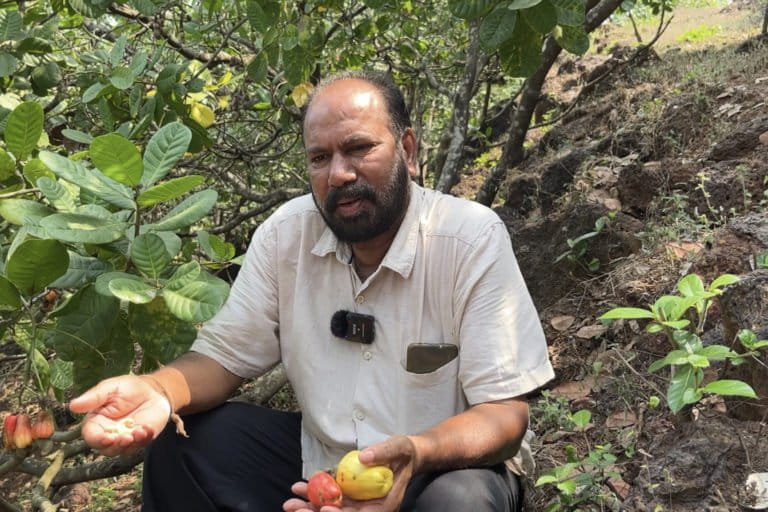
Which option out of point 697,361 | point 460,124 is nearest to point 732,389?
point 697,361

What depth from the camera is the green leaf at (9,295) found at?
1.56 metres

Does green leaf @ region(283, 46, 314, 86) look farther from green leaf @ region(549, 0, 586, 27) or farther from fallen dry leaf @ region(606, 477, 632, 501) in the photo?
fallen dry leaf @ region(606, 477, 632, 501)

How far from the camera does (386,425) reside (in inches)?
84.8

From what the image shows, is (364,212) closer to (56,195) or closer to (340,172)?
(340,172)

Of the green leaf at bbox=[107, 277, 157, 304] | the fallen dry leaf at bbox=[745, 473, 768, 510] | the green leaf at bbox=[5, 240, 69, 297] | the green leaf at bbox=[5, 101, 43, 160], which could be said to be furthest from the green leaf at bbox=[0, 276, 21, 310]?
the fallen dry leaf at bbox=[745, 473, 768, 510]

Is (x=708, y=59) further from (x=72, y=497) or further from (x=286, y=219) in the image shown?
(x=72, y=497)

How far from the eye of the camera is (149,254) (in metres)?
1.60

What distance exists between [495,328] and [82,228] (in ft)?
3.52

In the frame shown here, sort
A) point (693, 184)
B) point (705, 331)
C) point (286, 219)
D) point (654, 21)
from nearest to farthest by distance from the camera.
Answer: point (286, 219) < point (705, 331) < point (693, 184) < point (654, 21)

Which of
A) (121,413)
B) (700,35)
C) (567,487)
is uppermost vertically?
(700,35)

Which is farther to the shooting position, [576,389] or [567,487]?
[576,389]

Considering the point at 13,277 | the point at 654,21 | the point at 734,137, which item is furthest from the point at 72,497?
the point at 654,21

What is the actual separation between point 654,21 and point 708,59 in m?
5.87

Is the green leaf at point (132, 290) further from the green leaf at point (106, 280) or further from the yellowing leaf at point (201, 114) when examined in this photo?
the yellowing leaf at point (201, 114)
